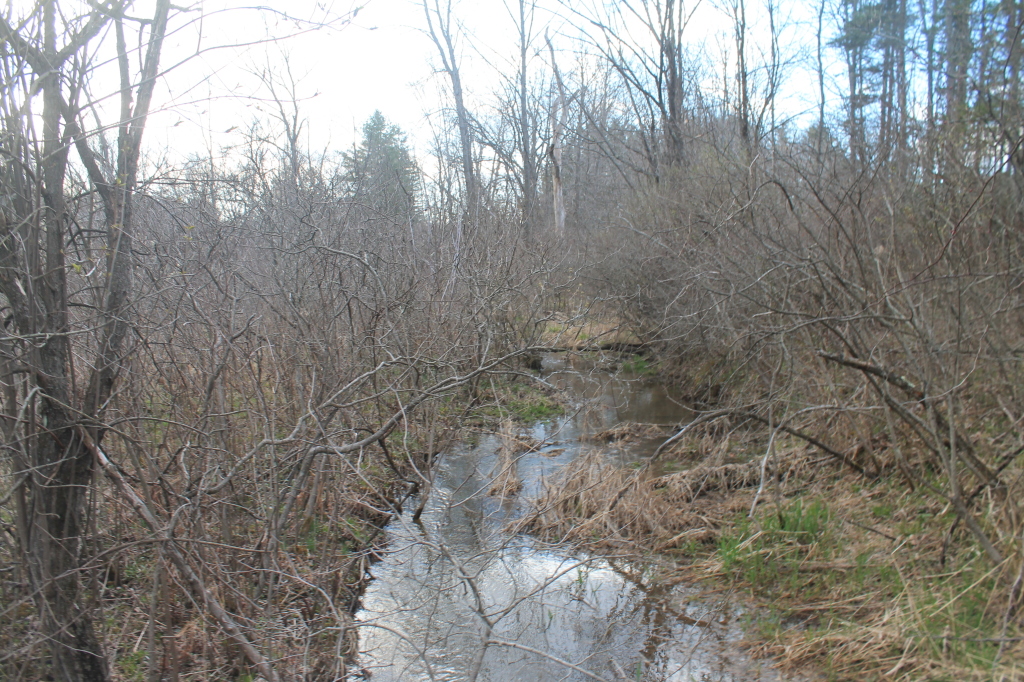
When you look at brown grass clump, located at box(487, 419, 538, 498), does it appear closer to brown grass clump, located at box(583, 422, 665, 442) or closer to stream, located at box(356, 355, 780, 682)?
stream, located at box(356, 355, 780, 682)

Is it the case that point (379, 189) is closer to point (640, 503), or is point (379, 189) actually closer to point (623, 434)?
point (623, 434)

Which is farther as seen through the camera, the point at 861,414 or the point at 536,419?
the point at 536,419

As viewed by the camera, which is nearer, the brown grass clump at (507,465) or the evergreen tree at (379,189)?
the brown grass clump at (507,465)

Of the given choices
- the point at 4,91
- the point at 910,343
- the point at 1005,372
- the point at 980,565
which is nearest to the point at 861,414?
the point at 910,343

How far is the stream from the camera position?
4.36 metres

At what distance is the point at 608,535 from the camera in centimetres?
616

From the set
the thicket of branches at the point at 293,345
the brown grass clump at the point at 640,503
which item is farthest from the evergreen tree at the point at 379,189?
the brown grass clump at the point at 640,503

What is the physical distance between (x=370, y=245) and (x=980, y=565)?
6.41 m

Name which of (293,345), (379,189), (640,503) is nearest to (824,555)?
(640,503)

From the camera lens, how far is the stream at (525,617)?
436cm

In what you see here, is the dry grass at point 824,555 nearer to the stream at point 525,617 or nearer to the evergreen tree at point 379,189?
the stream at point 525,617

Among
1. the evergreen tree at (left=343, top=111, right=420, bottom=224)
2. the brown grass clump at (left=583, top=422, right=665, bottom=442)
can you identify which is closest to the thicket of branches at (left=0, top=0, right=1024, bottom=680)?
the evergreen tree at (left=343, top=111, right=420, bottom=224)

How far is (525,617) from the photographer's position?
16.6 ft

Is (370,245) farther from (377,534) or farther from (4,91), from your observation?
(4,91)
